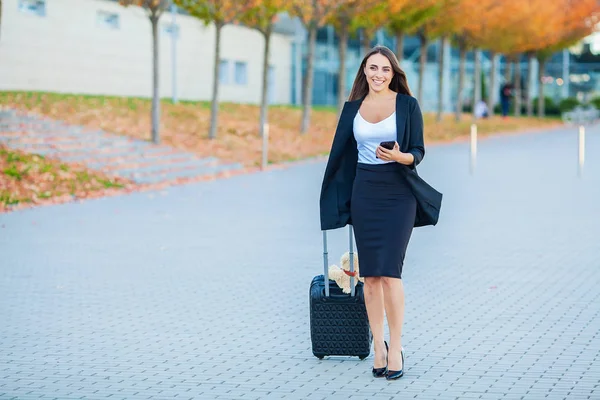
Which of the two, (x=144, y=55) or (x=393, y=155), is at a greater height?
(x=144, y=55)

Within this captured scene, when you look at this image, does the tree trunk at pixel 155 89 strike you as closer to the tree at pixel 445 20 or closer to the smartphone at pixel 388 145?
the tree at pixel 445 20

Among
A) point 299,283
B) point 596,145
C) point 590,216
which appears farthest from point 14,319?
point 596,145

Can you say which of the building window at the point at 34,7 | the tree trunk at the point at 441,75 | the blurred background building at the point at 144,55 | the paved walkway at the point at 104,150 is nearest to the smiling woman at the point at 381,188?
the paved walkway at the point at 104,150

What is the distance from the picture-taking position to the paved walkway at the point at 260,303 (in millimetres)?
6543

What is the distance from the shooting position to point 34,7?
1387 inches

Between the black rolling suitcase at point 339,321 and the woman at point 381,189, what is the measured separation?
0.29m

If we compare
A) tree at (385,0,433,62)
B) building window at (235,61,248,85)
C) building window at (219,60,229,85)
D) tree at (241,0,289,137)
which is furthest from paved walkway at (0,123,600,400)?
building window at (235,61,248,85)

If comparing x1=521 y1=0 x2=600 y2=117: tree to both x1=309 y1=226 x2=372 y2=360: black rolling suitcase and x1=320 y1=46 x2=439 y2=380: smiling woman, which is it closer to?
x1=309 y1=226 x2=372 y2=360: black rolling suitcase

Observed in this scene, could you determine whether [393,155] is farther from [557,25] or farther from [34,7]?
[557,25]

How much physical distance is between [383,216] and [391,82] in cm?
77

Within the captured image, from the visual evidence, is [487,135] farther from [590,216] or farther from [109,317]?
[109,317]

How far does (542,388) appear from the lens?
6316 mm

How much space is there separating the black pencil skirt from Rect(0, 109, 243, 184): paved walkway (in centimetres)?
1425

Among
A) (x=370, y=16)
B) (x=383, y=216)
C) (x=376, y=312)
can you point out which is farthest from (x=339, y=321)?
(x=370, y=16)
